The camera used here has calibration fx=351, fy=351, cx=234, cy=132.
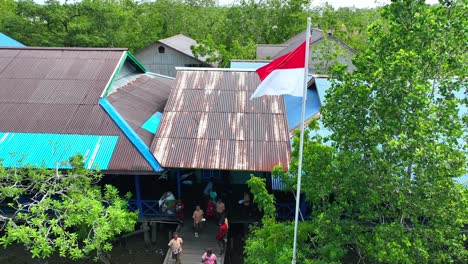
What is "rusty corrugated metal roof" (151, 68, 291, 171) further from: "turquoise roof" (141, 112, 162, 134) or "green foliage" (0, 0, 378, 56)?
"green foliage" (0, 0, 378, 56)

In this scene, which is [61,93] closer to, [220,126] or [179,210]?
[220,126]

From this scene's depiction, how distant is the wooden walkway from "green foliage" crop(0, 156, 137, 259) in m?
2.34

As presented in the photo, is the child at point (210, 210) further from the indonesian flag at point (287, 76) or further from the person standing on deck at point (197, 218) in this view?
the indonesian flag at point (287, 76)

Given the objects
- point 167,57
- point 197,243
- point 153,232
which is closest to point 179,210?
point 197,243

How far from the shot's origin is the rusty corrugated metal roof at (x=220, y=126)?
494 inches

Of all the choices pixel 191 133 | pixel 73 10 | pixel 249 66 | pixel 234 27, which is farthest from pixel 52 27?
pixel 191 133

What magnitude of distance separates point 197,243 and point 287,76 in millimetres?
7567

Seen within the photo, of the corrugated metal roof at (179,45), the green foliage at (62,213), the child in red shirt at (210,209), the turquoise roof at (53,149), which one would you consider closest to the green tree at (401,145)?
the child in red shirt at (210,209)

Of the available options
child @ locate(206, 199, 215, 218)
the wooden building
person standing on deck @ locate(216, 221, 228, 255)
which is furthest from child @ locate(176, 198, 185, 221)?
the wooden building

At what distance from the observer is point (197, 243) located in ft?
42.6

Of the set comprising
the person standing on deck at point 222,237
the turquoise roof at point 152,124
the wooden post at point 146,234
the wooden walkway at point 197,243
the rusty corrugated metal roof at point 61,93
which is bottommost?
the wooden post at point 146,234

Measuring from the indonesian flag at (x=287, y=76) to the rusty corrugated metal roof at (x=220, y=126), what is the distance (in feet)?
14.1

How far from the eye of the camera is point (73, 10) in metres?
32.2

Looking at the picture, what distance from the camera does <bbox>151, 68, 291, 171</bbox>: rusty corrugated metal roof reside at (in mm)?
12547
